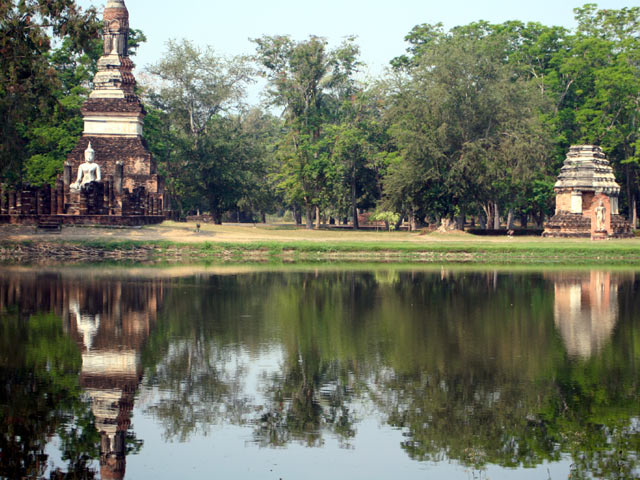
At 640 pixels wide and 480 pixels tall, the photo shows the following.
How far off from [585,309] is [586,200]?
4112 cm

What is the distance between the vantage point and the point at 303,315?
2288cm

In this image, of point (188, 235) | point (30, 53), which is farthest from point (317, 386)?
point (188, 235)

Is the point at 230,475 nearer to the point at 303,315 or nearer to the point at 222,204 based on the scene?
the point at 303,315

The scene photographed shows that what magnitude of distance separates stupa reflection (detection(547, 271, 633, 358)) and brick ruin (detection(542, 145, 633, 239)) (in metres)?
25.4

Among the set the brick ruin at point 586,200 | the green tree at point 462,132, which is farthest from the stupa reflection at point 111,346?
the brick ruin at point 586,200

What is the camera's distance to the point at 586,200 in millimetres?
63812

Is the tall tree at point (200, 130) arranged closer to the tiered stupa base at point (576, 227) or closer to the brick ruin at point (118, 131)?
the brick ruin at point (118, 131)

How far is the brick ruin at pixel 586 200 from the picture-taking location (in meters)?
62.2

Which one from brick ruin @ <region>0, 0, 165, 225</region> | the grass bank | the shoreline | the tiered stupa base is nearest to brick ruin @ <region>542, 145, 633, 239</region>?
the tiered stupa base

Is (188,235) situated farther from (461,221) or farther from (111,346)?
(111,346)

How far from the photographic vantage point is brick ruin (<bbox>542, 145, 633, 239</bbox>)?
2447 inches

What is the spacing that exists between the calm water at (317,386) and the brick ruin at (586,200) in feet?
120

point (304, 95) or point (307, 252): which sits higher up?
point (304, 95)

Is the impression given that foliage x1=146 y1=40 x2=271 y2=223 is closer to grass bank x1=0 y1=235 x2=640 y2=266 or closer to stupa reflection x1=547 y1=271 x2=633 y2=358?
grass bank x1=0 y1=235 x2=640 y2=266
